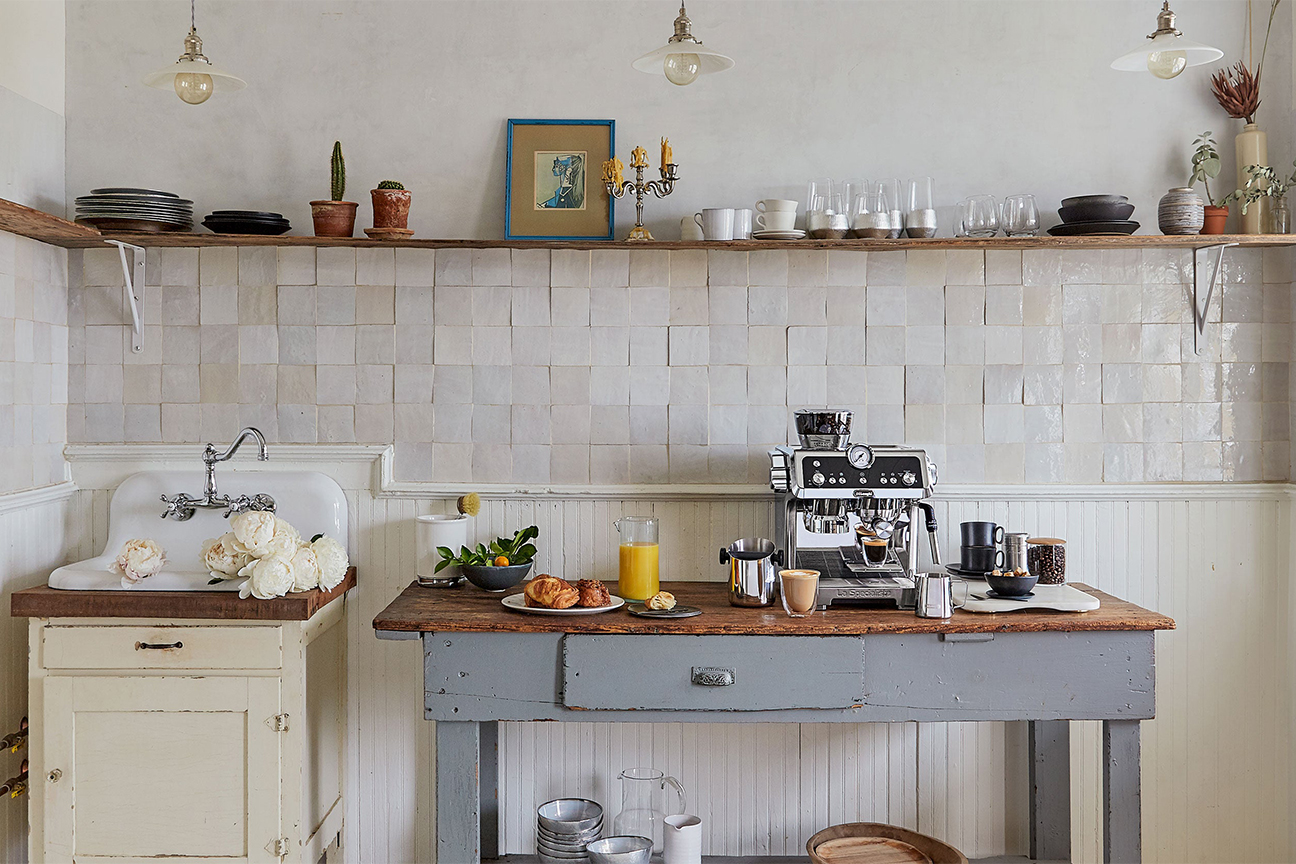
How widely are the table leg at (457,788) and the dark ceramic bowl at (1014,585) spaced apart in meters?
1.38

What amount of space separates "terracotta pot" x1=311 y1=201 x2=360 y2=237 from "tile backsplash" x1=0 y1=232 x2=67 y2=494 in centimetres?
83

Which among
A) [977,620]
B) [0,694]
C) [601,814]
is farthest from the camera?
[601,814]

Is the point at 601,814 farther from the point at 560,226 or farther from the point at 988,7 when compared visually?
the point at 988,7

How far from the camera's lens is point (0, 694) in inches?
107

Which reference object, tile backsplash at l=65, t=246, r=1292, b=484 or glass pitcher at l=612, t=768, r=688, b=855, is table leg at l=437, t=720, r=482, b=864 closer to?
glass pitcher at l=612, t=768, r=688, b=855

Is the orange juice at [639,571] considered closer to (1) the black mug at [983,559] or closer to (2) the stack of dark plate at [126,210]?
(1) the black mug at [983,559]

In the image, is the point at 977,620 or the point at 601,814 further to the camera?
the point at 601,814

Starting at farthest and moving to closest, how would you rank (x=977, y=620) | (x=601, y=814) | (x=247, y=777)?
(x=601, y=814) < (x=247, y=777) < (x=977, y=620)

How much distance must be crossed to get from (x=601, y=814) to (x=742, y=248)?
1.71m

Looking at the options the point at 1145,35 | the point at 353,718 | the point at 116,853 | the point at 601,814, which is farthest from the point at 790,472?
the point at 116,853

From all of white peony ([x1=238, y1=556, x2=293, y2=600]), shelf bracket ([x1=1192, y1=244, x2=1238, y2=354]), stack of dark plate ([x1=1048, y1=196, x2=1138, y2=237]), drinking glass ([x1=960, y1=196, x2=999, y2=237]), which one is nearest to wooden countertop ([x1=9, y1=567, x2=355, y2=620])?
white peony ([x1=238, y1=556, x2=293, y2=600])

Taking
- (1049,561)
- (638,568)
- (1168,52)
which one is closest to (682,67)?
(1168,52)

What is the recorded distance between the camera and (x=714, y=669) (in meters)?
2.36

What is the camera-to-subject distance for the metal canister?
2.59 meters
